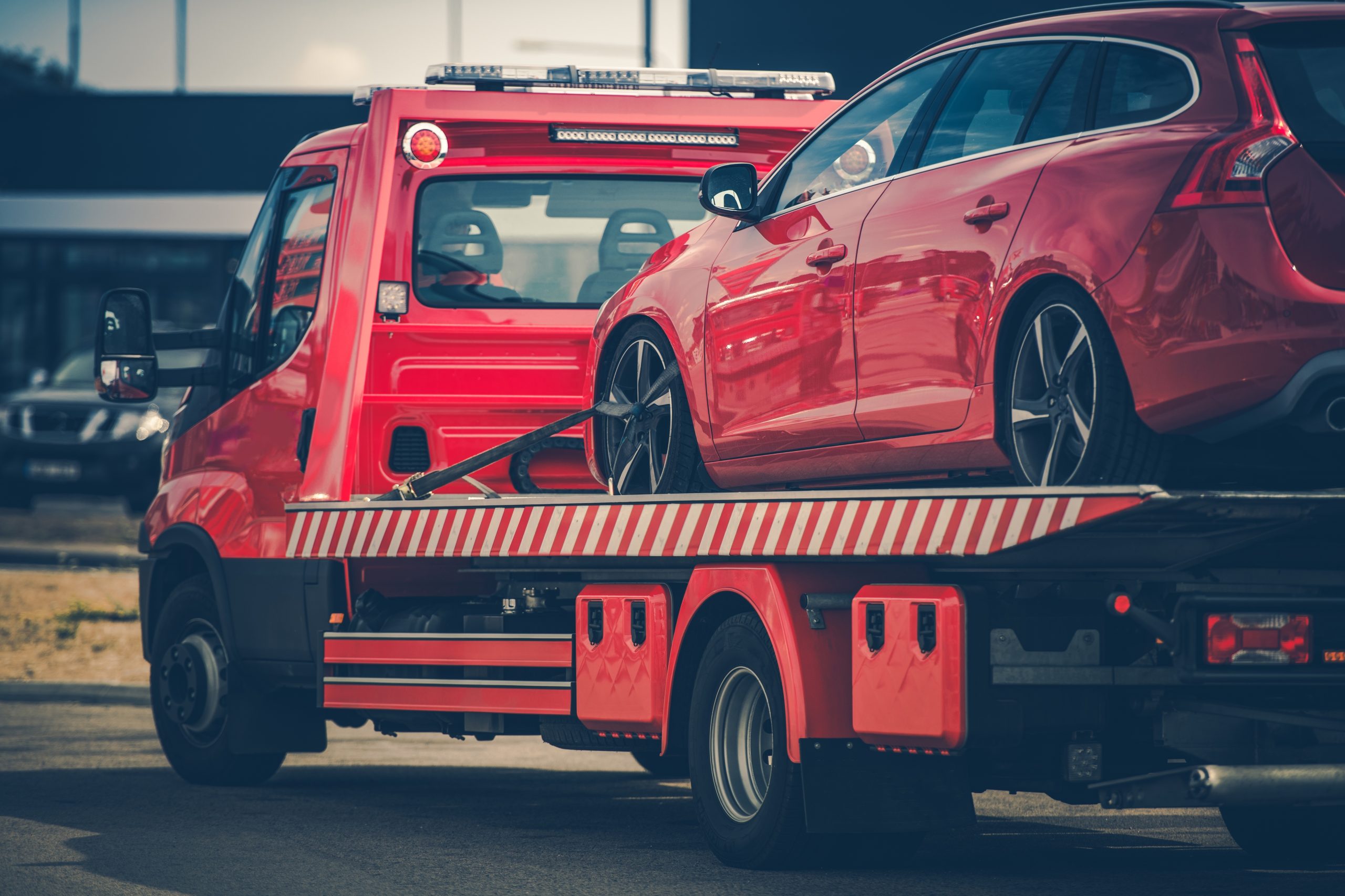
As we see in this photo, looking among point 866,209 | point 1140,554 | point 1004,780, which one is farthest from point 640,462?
point 1140,554

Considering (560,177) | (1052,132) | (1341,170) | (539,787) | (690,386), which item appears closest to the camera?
(1341,170)

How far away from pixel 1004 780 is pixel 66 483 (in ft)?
59.3

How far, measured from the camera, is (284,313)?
9.32m

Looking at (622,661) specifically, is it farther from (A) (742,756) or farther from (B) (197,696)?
(B) (197,696)

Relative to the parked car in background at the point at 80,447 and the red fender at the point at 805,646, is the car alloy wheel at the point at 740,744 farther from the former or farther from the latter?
the parked car in background at the point at 80,447

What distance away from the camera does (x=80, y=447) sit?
74.0 feet

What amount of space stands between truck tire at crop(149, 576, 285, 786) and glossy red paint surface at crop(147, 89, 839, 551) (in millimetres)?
493

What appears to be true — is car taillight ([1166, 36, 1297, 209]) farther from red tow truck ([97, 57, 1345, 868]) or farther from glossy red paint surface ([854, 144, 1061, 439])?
red tow truck ([97, 57, 1345, 868])

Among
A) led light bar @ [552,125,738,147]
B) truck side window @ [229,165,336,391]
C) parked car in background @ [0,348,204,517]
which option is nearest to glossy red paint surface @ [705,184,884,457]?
led light bar @ [552,125,738,147]

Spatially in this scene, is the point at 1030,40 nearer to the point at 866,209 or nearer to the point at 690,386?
the point at 866,209

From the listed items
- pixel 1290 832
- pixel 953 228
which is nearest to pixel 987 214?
pixel 953 228

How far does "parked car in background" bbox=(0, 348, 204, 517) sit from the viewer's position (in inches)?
884

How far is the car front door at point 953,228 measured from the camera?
236 inches

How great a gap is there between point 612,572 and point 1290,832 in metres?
2.59
